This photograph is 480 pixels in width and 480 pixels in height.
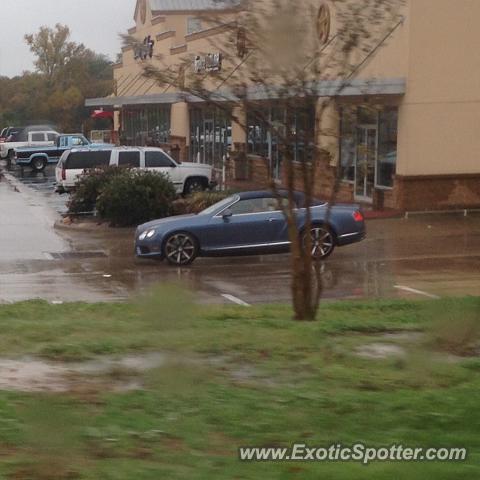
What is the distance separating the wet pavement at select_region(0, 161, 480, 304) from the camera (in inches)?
650

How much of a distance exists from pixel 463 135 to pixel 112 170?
31.5ft

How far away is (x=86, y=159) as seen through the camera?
112ft

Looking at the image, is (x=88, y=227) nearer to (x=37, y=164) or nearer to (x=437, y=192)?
(x=437, y=192)

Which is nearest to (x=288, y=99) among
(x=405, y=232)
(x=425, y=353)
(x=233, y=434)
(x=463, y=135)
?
(x=425, y=353)

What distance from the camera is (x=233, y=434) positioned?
5.45 metres

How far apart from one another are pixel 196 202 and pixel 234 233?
247 inches

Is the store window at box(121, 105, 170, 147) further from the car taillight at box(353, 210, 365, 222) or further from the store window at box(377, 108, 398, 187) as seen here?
the car taillight at box(353, 210, 365, 222)

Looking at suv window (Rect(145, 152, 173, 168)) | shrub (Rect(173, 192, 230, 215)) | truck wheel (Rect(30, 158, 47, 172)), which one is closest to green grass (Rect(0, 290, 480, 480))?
shrub (Rect(173, 192, 230, 215))

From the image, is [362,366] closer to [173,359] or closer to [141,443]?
[173,359]

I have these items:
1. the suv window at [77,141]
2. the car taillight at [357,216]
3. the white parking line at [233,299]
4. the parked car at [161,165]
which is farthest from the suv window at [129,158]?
the suv window at [77,141]

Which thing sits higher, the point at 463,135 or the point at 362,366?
the point at 463,135

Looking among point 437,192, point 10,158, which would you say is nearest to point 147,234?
point 437,192

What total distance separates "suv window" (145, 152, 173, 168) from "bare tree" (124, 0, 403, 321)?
2229 cm

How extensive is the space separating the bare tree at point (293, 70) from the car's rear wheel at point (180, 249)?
31.2 ft
